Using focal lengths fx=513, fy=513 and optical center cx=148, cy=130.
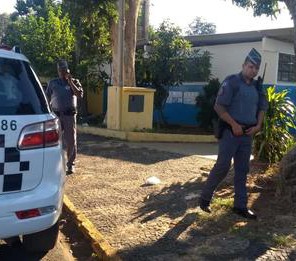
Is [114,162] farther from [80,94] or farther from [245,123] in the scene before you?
[245,123]

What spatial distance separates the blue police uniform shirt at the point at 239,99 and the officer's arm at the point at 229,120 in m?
0.05

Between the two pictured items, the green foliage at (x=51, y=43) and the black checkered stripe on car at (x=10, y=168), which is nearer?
the black checkered stripe on car at (x=10, y=168)

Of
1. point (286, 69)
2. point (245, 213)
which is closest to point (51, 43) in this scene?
point (286, 69)

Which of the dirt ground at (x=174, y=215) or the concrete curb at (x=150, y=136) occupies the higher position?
the dirt ground at (x=174, y=215)

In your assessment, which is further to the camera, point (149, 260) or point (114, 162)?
point (114, 162)

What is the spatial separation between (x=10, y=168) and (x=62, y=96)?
13.5ft

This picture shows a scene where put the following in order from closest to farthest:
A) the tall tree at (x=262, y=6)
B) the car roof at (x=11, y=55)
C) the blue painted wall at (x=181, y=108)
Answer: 1. the car roof at (x=11, y=55)
2. the tall tree at (x=262, y=6)
3. the blue painted wall at (x=181, y=108)

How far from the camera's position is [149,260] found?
429 cm

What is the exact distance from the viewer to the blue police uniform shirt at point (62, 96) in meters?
7.63

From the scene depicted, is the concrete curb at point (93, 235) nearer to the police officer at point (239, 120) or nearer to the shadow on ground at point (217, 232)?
the shadow on ground at point (217, 232)

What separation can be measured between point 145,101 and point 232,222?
8702 mm

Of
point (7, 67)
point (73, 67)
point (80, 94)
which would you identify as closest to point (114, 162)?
point (80, 94)

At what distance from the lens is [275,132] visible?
800 centimetres

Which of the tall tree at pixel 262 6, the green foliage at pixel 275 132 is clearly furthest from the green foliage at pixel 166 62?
the green foliage at pixel 275 132
